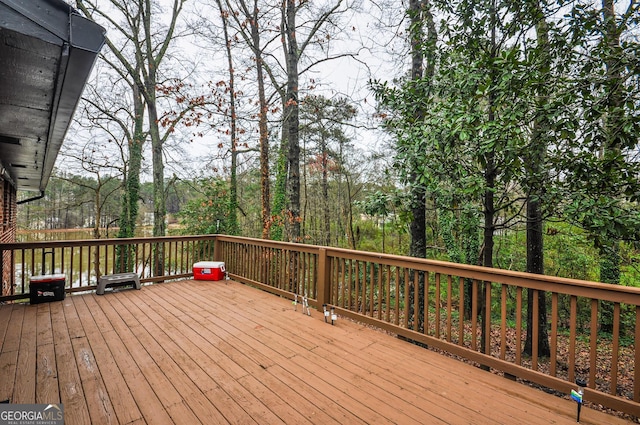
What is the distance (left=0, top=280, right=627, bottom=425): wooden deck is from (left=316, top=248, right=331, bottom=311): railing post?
12.5 inches

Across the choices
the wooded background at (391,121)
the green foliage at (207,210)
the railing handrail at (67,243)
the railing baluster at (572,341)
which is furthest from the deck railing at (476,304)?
the green foliage at (207,210)

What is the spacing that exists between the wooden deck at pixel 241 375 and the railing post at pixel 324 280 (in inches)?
12.5

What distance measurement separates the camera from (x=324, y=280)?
3725mm

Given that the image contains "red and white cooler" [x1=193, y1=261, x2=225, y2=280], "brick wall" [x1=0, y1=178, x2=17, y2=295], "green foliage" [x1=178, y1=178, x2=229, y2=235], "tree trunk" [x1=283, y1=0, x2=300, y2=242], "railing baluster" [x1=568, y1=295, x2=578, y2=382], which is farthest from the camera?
"green foliage" [x1=178, y1=178, x2=229, y2=235]

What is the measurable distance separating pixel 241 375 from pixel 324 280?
166 cm

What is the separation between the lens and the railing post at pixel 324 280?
12.1 ft

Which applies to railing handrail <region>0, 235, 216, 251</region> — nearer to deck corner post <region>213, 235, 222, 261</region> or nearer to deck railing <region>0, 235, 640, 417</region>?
deck railing <region>0, 235, 640, 417</region>

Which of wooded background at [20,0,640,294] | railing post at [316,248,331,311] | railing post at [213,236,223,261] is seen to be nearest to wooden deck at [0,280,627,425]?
railing post at [316,248,331,311]

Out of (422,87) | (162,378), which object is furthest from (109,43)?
(162,378)

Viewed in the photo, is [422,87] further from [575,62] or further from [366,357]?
[366,357]

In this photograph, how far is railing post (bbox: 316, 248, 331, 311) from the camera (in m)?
3.70

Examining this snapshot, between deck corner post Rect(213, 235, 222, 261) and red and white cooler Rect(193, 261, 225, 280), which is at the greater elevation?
deck corner post Rect(213, 235, 222, 261)

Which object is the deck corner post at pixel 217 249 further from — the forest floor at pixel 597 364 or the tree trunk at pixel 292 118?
the forest floor at pixel 597 364

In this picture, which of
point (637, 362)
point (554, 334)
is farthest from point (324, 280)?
point (637, 362)
